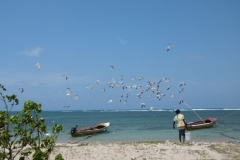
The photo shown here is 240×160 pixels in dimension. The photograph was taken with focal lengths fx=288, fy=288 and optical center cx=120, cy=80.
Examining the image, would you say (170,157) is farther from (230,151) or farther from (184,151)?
(230,151)

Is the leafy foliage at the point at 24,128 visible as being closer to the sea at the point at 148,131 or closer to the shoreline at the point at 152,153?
the sea at the point at 148,131

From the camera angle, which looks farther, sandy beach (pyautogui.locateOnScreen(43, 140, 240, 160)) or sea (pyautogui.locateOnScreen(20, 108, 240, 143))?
sea (pyautogui.locateOnScreen(20, 108, 240, 143))

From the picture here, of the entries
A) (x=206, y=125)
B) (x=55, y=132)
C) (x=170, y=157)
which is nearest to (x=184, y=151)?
(x=170, y=157)

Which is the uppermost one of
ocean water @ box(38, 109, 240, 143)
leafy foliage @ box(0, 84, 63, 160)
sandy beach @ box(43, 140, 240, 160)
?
leafy foliage @ box(0, 84, 63, 160)

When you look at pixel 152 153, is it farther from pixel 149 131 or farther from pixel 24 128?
pixel 149 131

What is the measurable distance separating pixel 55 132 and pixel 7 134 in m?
0.55

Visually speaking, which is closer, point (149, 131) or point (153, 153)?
point (153, 153)

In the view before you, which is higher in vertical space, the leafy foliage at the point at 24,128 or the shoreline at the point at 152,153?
the leafy foliage at the point at 24,128

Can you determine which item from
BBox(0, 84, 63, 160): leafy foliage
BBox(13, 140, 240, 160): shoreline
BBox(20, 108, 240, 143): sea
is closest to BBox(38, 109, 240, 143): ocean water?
BBox(20, 108, 240, 143): sea

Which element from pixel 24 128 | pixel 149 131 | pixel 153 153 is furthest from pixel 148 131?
pixel 24 128

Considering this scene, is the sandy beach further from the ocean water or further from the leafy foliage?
the leafy foliage

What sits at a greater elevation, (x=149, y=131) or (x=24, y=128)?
(x=24, y=128)

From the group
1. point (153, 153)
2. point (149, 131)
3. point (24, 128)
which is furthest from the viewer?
point (149, 131)

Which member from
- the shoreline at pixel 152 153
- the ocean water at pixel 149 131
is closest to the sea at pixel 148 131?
the ocean water at pixel 149 131
